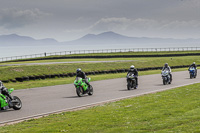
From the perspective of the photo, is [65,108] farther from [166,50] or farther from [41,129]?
[166,50]

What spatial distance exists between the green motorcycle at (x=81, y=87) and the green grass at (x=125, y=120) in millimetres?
5381

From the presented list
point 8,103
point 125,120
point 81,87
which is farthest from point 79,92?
point 125,120

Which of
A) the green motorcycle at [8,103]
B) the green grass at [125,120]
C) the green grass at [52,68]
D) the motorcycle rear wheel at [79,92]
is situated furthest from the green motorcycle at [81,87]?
the green grass at [52,68]

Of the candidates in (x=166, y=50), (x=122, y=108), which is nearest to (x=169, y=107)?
(x=122, y=108)

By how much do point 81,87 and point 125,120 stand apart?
30.5ft

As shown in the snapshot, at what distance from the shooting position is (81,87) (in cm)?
2019

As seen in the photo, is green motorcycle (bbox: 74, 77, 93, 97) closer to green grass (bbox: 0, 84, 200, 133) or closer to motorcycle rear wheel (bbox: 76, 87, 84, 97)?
motorcycle rear wheel (bbox: 76, 87, 84, 97)

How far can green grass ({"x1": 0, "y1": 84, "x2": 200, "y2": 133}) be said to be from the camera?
968 centimetres

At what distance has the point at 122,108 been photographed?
1397 centimetres

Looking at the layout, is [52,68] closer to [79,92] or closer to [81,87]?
[81,87]

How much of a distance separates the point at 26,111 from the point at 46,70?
24.9m

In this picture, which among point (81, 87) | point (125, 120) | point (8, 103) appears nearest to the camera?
point (125, 120)

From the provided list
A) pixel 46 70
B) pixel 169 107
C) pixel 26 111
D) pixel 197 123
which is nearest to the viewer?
pixel 197 123

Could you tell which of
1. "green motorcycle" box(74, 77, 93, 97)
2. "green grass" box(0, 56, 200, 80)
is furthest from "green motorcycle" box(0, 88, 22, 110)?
"green grass" box(0, 56, 200, 80)
